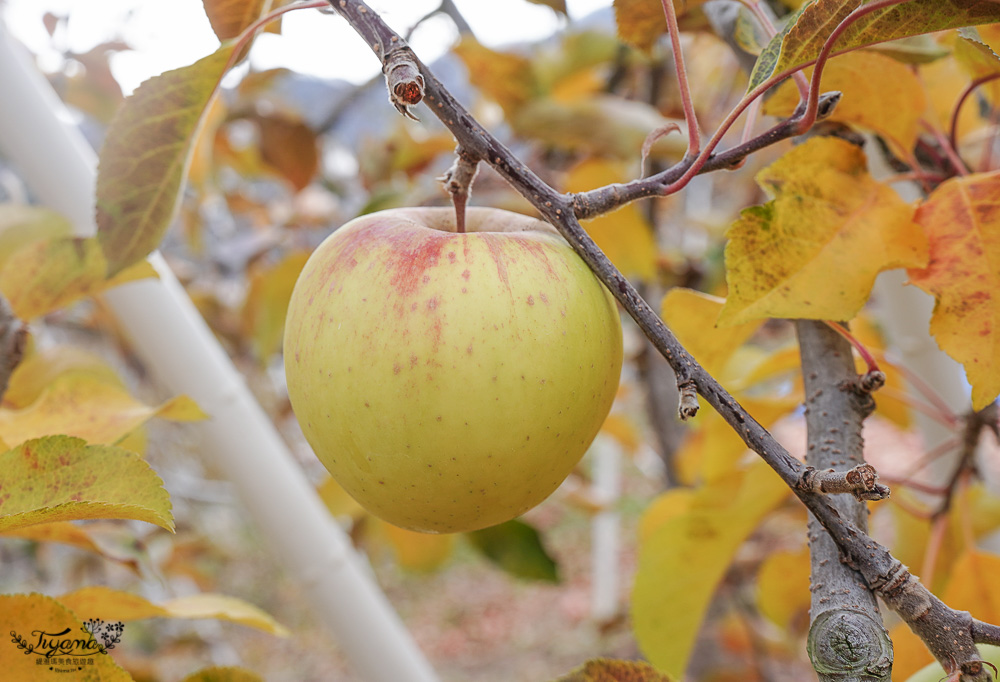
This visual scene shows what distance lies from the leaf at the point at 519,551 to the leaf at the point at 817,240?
1.81 feet

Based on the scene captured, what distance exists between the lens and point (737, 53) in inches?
17.6

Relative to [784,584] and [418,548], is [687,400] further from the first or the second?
[418,548]

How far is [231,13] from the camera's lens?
0.39 m

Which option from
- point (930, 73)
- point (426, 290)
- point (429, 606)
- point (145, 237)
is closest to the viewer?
point (426, 290)

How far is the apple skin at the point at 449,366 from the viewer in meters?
0.27

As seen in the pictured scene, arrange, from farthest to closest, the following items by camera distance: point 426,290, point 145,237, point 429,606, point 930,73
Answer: point 429,606 → point 930,73 → point 145,237 → point 426,290

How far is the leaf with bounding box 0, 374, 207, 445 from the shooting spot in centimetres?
39

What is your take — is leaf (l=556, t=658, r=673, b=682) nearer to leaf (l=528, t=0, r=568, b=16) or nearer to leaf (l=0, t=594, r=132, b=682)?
leaf (l=0, t=594, r=132, b=682)

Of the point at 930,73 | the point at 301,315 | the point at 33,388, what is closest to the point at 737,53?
the point at 930,73

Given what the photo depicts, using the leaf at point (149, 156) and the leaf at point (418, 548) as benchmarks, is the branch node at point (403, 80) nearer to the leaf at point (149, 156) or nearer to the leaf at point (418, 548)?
the leaf at point (149, 156)

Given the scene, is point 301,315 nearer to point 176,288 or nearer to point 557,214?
point 557,214

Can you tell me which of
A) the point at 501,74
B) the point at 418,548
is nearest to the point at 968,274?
the point at 501,74

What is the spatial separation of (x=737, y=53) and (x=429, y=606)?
3.36 m

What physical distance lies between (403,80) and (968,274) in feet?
0.88
